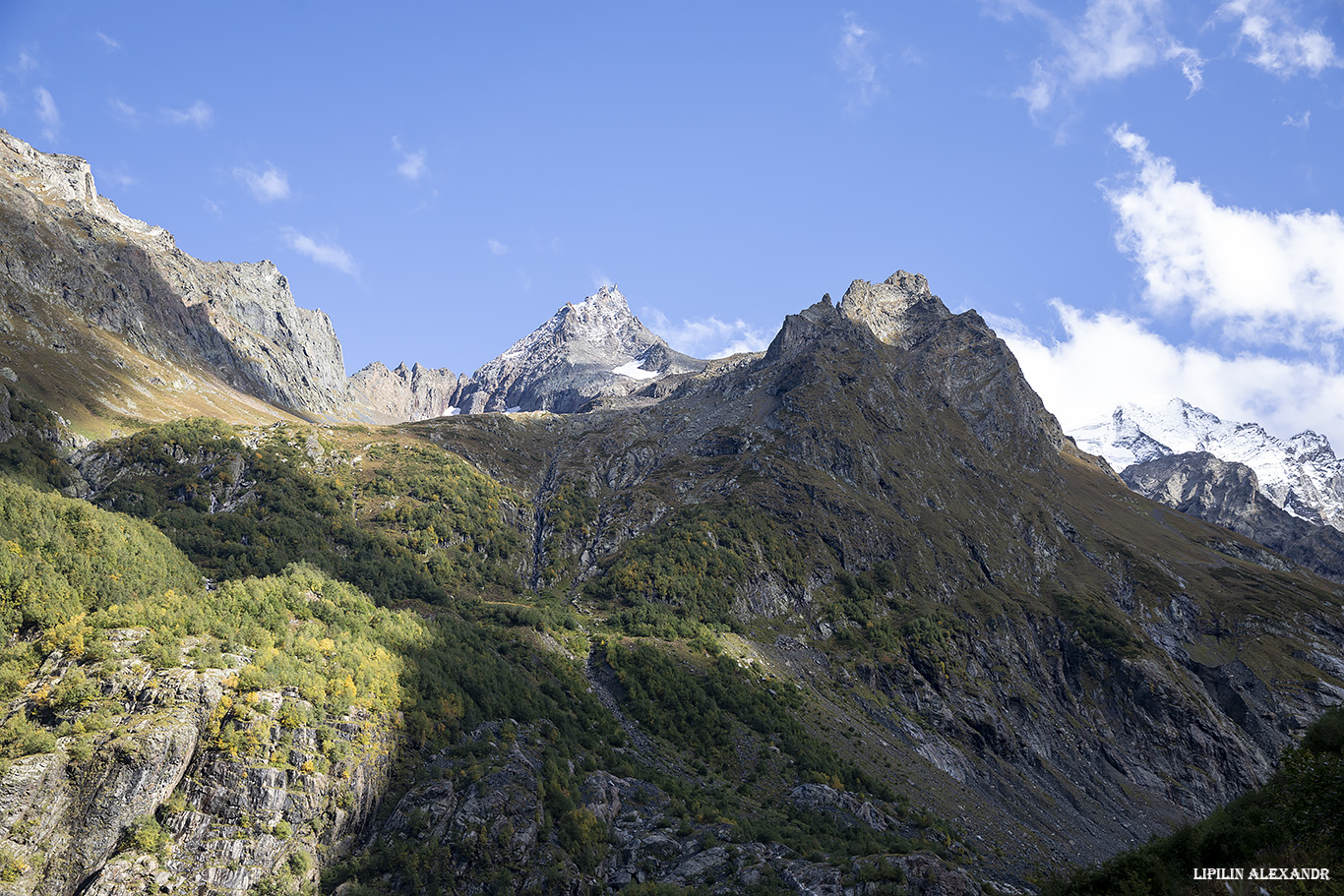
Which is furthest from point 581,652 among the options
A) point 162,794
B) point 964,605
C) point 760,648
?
point 964,605

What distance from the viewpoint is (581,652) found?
94562 millimetres

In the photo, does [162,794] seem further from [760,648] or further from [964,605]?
[964,605]

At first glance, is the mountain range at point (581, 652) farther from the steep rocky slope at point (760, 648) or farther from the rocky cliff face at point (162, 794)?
the steep rocky slope at point (760, 648)

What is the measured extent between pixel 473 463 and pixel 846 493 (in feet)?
300

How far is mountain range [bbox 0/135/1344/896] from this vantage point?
4650cm

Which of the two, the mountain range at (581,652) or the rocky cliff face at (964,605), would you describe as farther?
the rocky cliff face at (964,605)

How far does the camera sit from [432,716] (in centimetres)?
6144

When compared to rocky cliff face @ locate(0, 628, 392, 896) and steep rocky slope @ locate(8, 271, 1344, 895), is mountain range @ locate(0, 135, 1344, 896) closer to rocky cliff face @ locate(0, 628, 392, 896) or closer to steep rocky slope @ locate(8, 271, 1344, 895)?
rocky cliff face @ locate(0, 628, 392, 896)

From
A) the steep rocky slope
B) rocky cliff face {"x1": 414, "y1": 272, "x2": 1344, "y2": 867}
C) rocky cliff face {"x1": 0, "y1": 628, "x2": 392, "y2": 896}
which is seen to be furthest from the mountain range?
rocky cliff face {"x1": 414, "y1": 272, "x2": 1344, "y2": 867}

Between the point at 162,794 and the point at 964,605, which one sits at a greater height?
the point at 964,605

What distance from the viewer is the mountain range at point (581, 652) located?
46500 millimetres

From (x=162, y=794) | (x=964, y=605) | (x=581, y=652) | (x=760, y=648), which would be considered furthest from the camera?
(x=964, y=605)

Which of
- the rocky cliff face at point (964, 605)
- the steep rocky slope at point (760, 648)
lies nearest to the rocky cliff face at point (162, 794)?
the steep rocky slope at point (760, 648)

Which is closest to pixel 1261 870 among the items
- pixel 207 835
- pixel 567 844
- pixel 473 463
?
pixel 567 844
